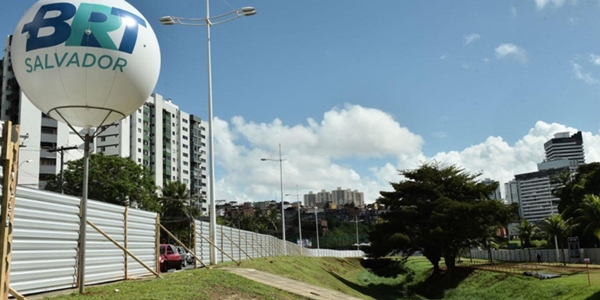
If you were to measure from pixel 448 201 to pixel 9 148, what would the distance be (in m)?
42.1

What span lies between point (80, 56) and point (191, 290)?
208 inches

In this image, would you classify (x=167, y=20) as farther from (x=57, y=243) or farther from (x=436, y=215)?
(x=436, y=215)

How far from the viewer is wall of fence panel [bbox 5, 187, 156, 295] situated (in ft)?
31.5

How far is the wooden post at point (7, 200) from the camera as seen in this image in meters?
6.25

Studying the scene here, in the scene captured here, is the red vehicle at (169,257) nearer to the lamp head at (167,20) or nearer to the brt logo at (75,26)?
the lamp head at (167,20)

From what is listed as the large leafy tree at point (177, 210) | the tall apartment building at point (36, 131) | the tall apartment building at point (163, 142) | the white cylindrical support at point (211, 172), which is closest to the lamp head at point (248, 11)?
the white cylindrical support at point (211, 172)

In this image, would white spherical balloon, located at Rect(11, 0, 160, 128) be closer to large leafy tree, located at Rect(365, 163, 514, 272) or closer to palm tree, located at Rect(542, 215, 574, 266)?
large leafy tree, located at Rect(365, 163, 514, 272)

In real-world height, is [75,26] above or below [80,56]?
above

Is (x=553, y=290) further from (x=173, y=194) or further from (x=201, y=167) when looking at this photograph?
(x=201, y=167)

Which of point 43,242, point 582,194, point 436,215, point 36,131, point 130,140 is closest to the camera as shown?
point 43,242

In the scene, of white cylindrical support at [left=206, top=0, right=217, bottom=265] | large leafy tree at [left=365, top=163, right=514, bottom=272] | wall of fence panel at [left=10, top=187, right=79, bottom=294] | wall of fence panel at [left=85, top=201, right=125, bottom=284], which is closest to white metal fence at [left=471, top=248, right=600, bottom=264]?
large leafy tree at [left=365, top=163, right=514, bottom=272]

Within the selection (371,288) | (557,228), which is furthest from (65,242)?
(557,228)

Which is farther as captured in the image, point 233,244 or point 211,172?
point 233,244

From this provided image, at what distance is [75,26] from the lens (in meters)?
9.26
